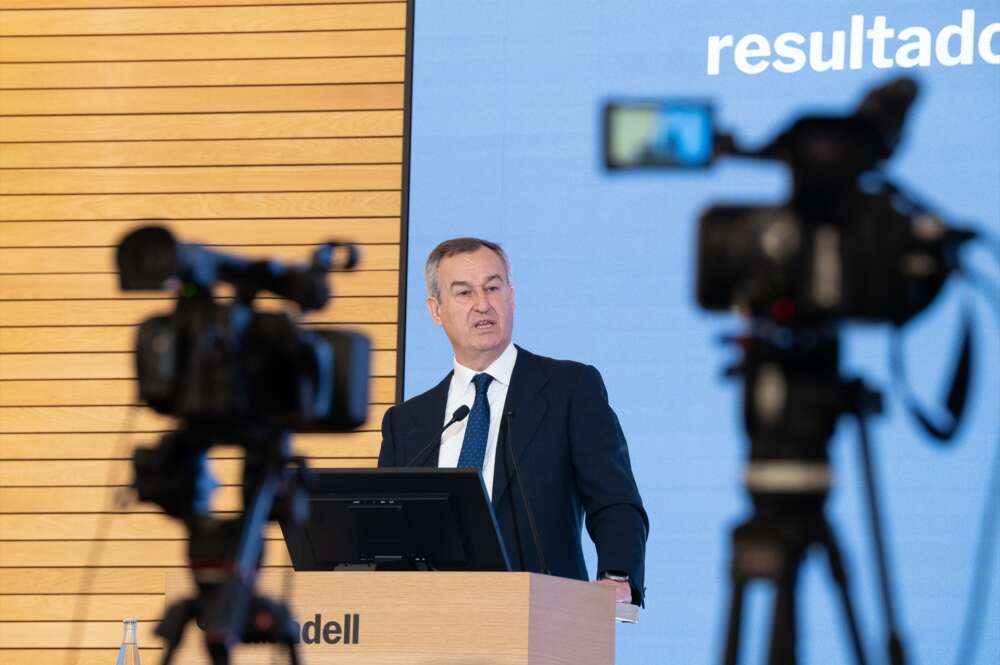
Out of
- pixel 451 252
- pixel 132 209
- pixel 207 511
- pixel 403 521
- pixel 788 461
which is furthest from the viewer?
pixel 132 209

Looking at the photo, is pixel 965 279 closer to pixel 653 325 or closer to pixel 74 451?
pixel 653 325

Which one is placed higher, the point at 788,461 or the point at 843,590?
the point at 788,461

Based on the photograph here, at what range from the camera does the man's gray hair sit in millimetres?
3678

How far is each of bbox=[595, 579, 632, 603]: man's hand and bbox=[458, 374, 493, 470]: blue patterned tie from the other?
477mm

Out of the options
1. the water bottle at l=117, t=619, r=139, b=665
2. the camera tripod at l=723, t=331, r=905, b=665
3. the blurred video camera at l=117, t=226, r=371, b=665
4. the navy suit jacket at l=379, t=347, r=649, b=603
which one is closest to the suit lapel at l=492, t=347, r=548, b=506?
the navy suit jacket at l=379, t=347, r=649, b=603

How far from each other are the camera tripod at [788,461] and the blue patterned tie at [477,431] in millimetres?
1884

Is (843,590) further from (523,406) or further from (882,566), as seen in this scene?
(523,406)

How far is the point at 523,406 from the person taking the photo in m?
3.56

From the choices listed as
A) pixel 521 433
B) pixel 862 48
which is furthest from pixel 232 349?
pixel 862 48

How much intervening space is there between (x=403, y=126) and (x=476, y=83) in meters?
0.30

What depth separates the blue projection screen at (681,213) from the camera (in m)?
4.62

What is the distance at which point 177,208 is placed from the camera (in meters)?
5.36

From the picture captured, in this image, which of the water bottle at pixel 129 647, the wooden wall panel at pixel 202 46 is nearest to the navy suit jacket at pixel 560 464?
the water bottle at pixel 129 647

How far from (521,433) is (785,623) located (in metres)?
1.94
